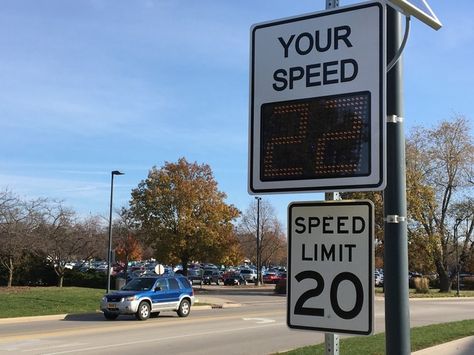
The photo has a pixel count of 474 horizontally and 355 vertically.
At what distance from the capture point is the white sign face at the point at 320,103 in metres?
2.74

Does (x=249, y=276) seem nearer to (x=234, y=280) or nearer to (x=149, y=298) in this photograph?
(x=234, y=280)

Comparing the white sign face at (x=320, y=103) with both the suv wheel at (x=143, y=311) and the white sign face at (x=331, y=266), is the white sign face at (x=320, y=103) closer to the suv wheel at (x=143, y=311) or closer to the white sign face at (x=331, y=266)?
the white sign face at (x=331, y=266)

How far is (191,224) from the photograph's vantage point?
43594 millimetres

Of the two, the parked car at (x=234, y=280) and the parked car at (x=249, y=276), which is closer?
the parked car at (x=234, y=280)

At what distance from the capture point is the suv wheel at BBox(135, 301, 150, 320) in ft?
70.4

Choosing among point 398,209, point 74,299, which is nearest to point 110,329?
point 74,299

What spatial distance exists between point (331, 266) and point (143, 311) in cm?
1974

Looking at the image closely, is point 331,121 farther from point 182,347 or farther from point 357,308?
point 182,347

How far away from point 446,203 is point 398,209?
47.7 m

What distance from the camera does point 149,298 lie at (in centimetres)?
2206

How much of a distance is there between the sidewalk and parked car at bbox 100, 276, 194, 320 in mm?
11824

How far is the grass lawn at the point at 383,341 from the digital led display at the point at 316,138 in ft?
29.2

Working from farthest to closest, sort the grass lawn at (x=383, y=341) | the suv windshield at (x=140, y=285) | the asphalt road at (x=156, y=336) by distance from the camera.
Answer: the suv windshield at (x=140, y=285) → the asphalt road at (x=156, y=336) → the grass lawn at (x=383, y=341)

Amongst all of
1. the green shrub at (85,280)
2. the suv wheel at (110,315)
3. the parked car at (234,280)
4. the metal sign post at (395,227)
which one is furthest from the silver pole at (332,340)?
the parked car at (234,280)
